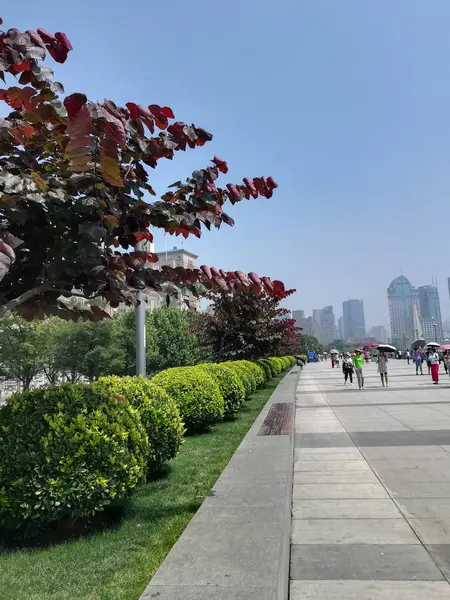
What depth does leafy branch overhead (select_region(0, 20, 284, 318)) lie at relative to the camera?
2.64 metres

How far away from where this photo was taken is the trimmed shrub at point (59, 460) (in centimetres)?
380

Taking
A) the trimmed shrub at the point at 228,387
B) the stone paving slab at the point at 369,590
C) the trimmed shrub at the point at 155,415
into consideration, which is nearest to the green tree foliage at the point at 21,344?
the trimmed shrub at the point at 228,387

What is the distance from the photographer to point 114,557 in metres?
3.63

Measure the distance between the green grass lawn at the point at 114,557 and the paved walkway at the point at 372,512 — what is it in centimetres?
103

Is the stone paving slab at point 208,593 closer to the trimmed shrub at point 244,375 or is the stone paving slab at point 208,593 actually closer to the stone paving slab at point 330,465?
the stone paving slab at point 330,465

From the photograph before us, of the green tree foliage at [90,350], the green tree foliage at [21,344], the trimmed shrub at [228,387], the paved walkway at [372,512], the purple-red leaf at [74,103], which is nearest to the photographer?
the purple-red leaf at [74,103]

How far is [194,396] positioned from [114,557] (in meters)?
5.08

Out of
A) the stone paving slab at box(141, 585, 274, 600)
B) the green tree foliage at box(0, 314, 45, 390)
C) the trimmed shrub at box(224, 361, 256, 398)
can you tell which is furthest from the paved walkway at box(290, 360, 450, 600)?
the green tree foliage at box(0, 314, 45, 390)

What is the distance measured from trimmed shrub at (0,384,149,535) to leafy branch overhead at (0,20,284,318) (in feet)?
2.89

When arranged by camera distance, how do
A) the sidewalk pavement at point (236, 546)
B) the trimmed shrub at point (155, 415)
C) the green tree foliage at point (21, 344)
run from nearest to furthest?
the sidewalk pavement at point (236, 546), the trimmed shrub at point (155, 415), the green tree foliage at point (21, 344)

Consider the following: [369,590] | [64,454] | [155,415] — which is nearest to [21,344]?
[155,415]

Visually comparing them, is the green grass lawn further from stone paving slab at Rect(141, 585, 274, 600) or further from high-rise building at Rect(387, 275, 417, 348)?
high-rise building at Rect(387, 275, 417, 348)

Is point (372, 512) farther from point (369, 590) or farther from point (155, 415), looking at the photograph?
point (155, 415)

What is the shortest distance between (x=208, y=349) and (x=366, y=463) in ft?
41.4
